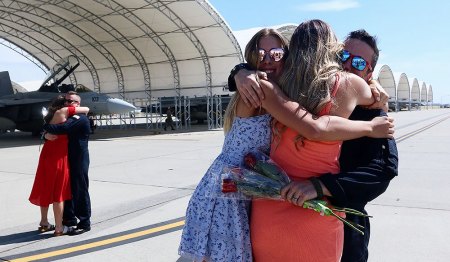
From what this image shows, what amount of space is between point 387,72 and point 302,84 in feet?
207

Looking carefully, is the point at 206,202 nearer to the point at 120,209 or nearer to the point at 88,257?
the point at 88,257

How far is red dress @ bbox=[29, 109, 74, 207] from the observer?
16.3 ft

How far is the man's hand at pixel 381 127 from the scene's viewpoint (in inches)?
75.7

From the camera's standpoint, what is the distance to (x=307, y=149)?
6.10 feet

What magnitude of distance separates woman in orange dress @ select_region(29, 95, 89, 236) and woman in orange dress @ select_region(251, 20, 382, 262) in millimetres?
3740

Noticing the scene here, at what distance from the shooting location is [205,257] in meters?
2.00

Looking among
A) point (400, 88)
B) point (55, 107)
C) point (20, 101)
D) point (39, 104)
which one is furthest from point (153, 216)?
point (400, 88)

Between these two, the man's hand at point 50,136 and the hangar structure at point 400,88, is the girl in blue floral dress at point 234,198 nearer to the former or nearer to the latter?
the man's hand at point 50,136

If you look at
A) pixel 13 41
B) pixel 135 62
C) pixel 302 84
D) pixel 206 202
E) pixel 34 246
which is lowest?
pixel 34 246

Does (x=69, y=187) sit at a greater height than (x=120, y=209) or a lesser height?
greater

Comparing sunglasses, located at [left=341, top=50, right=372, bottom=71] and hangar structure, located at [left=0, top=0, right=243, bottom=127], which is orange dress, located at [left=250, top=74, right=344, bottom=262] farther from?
hangar structure, located at [left=0, top=0, right=243, bottom=127]

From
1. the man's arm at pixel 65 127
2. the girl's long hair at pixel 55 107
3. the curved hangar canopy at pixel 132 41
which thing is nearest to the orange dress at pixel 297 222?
the man's arm at pixel 65 127

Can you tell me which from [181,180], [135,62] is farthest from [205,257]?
[135,62]

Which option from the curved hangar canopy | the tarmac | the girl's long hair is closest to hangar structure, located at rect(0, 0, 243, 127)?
the curved hangar canopy
